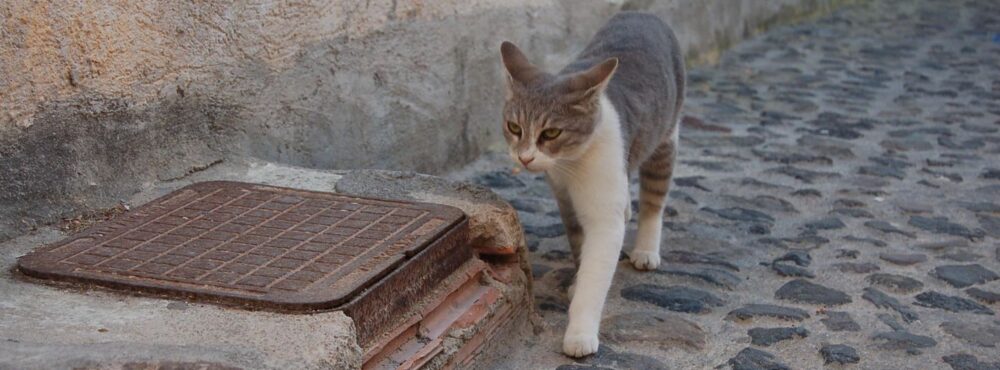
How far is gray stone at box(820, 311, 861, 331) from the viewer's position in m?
3.67

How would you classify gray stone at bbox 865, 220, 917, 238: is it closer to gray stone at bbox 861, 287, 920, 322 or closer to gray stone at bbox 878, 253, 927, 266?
gray stone at bbox 878, 253, 927, 266

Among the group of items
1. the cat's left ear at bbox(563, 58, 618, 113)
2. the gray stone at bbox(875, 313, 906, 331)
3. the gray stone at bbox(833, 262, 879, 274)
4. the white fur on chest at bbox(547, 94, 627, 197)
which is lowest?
the gray stone at bbox(875, 313, 906, 331)

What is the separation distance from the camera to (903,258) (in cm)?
429

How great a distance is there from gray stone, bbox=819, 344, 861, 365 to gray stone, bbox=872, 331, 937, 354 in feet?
0.39

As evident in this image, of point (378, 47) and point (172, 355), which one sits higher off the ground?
point (378, 47)

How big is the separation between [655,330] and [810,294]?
2.14 ft

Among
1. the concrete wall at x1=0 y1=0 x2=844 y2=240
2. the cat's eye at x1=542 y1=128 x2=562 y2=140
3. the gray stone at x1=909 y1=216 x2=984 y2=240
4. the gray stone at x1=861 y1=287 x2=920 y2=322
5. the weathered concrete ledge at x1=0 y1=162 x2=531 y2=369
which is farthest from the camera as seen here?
the gray stone at x1=909 y1=216 x2=984 y2=240

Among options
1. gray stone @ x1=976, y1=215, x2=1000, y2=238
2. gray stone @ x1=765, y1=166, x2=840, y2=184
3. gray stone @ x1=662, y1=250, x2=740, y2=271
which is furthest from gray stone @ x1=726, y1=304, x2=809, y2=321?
gray stone @ x1=765, y1=166, x2=840, y2=184

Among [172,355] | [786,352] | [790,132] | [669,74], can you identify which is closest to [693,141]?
[790,132]

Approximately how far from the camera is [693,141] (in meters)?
6.04

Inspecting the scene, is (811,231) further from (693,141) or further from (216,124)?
(216,124)

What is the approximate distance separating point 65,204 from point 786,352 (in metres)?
2.26

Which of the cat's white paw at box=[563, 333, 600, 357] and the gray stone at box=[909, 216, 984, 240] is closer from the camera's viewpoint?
the cat's white paw at box=[563, 333, 600, 357]

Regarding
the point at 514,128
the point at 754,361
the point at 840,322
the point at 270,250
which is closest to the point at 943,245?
the point at 840,322
